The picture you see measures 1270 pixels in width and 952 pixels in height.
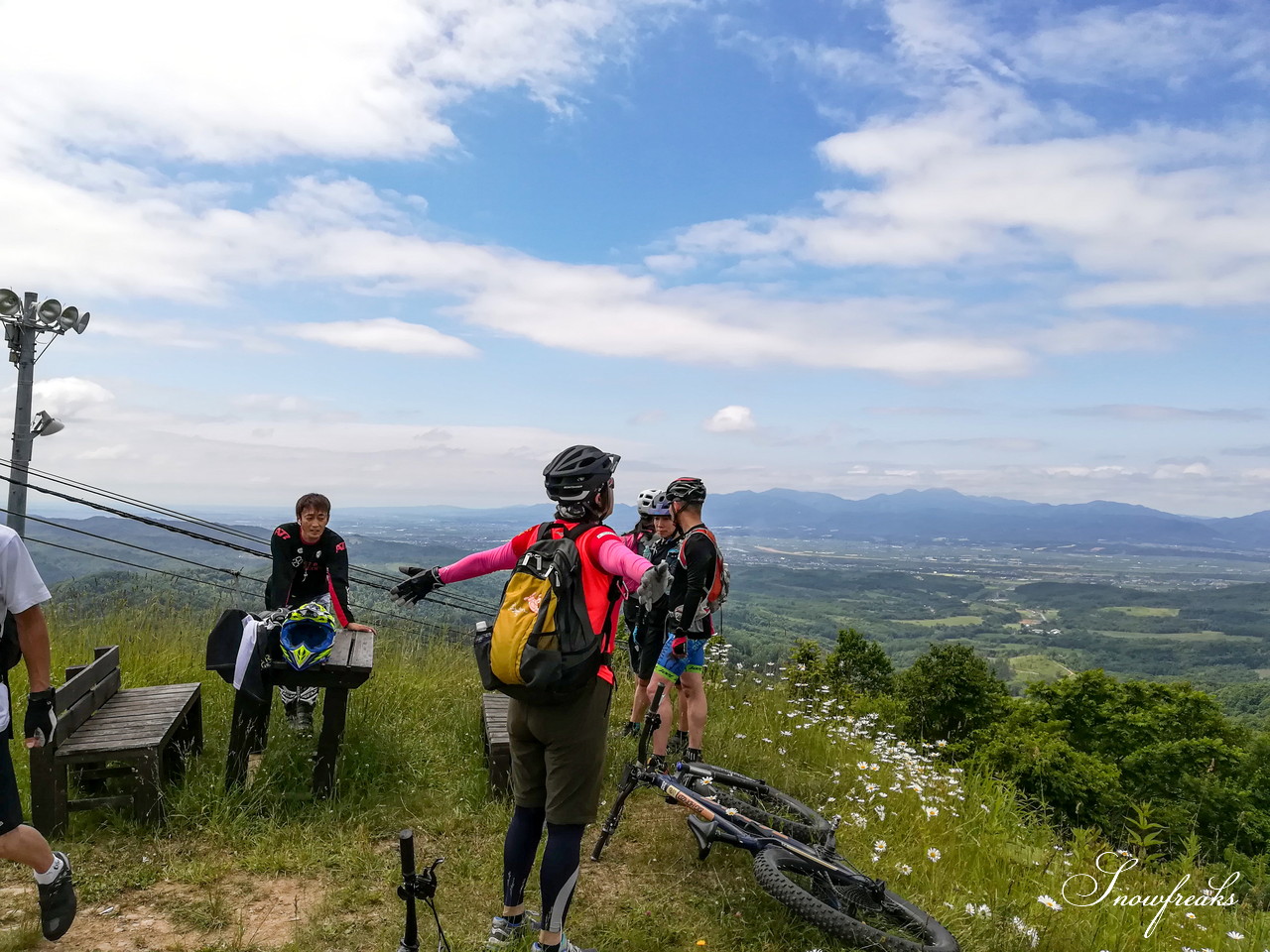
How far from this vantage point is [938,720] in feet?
49.5

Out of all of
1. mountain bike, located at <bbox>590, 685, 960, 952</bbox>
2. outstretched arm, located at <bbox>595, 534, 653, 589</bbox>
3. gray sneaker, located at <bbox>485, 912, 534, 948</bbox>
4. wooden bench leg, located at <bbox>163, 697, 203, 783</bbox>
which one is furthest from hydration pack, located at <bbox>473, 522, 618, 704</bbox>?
wooden bench leg, located at <bbox>163, 697, 203, 783</bbox>

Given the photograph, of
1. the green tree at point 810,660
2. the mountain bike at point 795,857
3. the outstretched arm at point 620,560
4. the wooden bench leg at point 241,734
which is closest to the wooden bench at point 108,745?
the wooden bench leg at point 241,734

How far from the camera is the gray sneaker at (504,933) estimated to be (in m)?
3.44

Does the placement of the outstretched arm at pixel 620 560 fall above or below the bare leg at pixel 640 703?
above

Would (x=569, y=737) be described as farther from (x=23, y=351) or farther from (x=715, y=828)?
(x=23, y=351)

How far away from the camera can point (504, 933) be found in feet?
11.4

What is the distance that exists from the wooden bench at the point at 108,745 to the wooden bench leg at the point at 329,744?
3.02 ft

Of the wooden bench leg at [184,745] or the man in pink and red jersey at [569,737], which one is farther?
the wooden bench leg at [184,745]

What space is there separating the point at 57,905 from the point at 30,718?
898mm

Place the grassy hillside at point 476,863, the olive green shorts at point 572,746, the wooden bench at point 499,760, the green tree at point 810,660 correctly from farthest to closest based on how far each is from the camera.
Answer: the green tree at point 810,660 < the wooden bench at point 499,760 < the grassy hillside at point 476,863 < the olive green shorts at point 572,746

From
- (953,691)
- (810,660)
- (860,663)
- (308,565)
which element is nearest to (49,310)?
(308,565)

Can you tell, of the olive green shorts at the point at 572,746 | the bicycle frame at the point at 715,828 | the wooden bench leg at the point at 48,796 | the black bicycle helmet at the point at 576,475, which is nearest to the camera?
the olive green shorts at the point at 572,746

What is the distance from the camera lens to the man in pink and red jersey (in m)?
3.14

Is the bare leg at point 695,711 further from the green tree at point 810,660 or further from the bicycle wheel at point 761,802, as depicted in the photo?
the green tree at point 810,660
